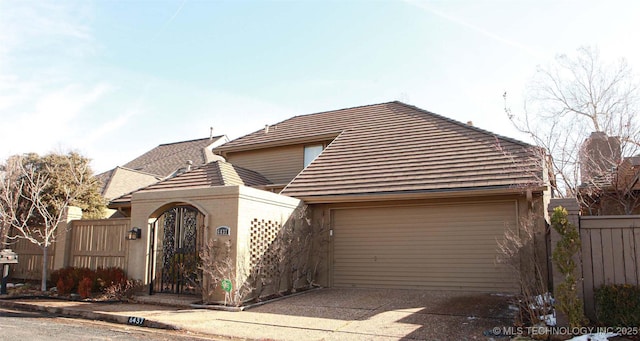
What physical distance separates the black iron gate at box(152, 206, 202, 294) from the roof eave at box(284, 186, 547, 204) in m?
3.40

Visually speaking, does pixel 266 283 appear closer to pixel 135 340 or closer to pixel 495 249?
pixel 135 340

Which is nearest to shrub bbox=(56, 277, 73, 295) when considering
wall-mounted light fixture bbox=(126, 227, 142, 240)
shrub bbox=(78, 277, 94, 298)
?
shrub bbox=(78, 277, 94, 298)

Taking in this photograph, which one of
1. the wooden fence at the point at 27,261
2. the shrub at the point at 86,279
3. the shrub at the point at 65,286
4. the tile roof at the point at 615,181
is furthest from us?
the wooden fence at the point at 27,261

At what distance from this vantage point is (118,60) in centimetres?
1339

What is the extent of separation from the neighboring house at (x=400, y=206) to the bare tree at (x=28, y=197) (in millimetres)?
3328

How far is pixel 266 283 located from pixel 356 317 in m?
3.45

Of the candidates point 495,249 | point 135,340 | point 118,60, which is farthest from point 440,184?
point 118,60

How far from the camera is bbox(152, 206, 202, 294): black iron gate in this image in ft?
41.4

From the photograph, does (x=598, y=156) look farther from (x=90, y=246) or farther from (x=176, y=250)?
(x=90, y=246)

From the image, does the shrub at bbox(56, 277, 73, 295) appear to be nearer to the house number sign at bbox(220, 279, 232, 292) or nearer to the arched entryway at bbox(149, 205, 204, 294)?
the arched entryway at bbox(149, 205, 204, 294)

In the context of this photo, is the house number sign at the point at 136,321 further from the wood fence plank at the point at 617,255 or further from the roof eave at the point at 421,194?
the wood fence plank at the point at 617,255

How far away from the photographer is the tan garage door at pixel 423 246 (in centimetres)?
1255

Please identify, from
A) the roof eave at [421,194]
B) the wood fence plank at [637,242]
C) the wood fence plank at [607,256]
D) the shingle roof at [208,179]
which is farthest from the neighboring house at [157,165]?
the wood fence plank at [637,242]

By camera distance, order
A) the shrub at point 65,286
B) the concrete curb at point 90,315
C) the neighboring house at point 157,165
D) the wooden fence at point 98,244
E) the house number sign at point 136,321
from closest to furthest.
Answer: the concrete curb at point 90,315, the house number sign at point 136,321, the shrub at point 65,286, the wooden fence at point 98,244, the neighboring house at point 157,165
